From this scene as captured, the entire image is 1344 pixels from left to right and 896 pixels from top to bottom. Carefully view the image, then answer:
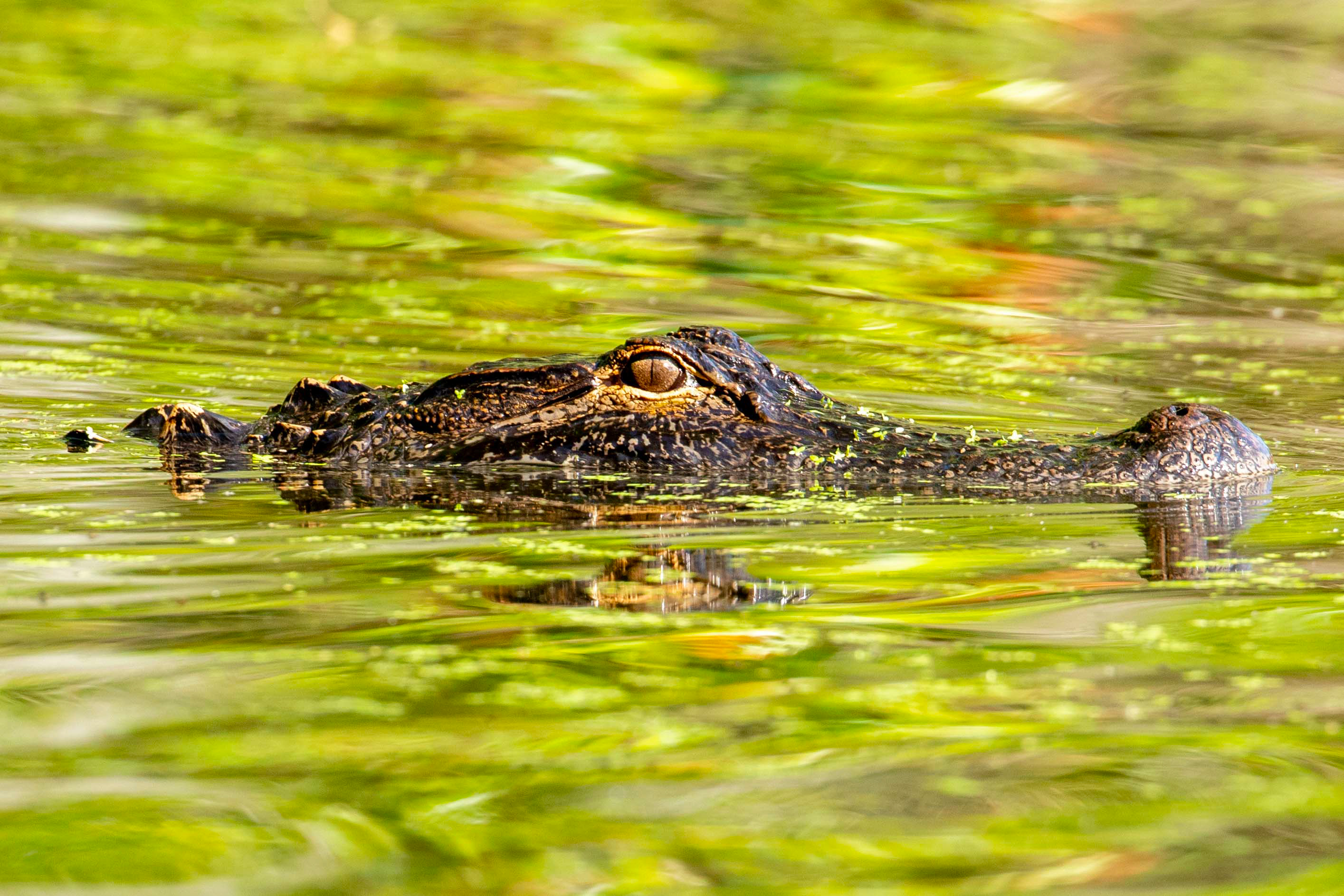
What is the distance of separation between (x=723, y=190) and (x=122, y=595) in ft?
35.4

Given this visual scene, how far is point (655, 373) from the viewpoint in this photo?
6355 mm

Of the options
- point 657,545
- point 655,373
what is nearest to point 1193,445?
point 655,373

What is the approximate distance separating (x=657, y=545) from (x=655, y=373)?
145cm

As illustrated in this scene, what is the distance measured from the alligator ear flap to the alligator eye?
6.06ft

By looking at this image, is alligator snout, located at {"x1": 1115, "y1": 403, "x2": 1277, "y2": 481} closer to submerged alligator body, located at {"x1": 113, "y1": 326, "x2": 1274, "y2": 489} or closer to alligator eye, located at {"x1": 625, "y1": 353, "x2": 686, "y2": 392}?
submerged alligator body, located at {"x1": 113, "y1": 326, "x2": 1274, "y2": 489}

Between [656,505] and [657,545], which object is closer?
[657,545]

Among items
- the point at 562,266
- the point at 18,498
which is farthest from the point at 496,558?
the point at 562,266

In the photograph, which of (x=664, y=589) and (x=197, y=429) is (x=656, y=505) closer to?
(x=664, y=589)

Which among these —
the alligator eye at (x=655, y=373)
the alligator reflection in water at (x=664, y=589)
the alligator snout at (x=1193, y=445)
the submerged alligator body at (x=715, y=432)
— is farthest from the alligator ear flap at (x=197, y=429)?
the alligator snout at (x=1193, y=445)

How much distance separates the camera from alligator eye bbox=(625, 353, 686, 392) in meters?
6.32

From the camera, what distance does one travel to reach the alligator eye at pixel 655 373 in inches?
249

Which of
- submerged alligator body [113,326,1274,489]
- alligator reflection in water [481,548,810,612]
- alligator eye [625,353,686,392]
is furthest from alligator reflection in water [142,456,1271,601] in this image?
alligator eye [625,353,686,392]

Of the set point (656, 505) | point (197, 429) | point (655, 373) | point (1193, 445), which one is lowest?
point (656, 505)

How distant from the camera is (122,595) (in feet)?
14.1
